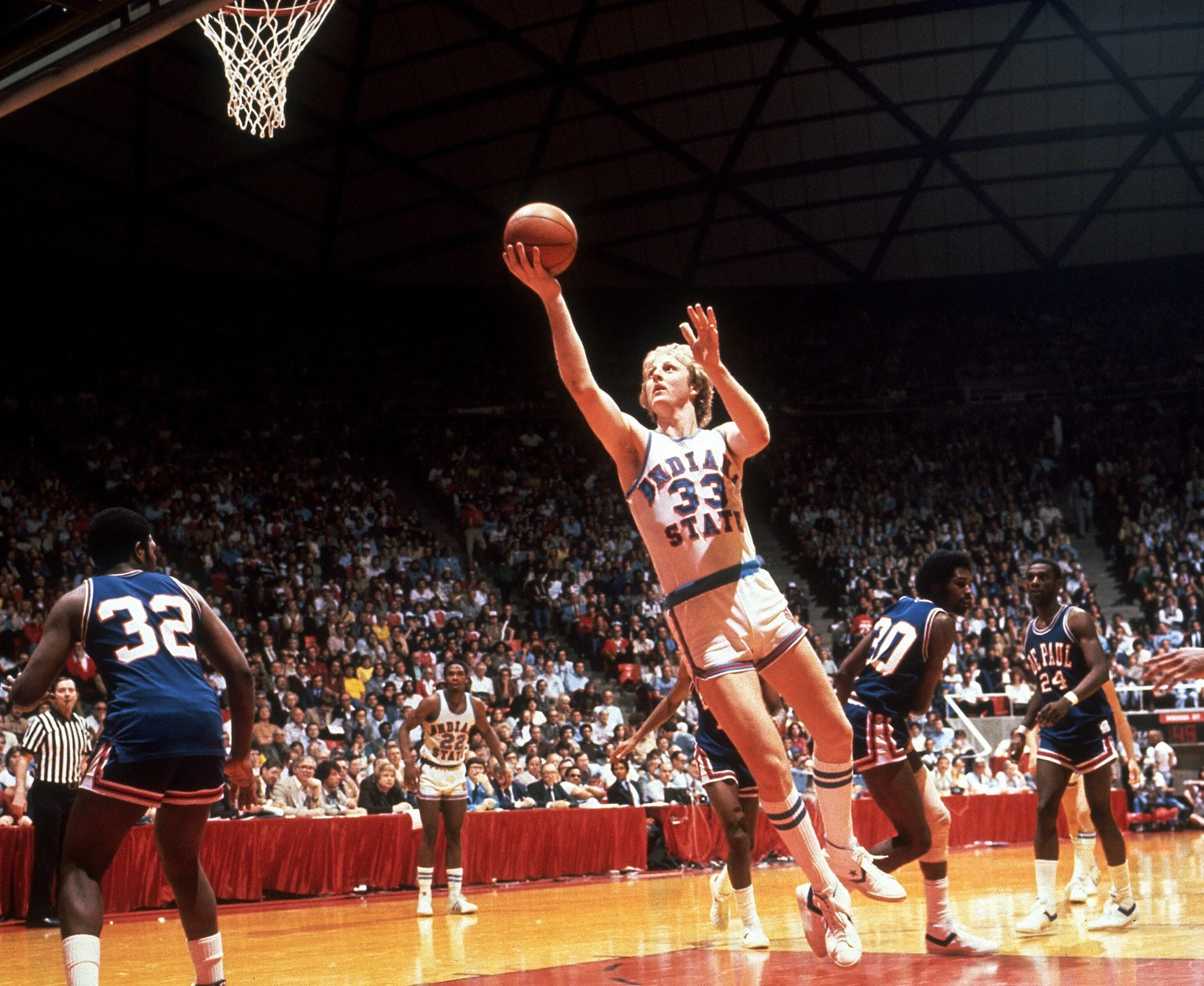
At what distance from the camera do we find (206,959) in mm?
5219

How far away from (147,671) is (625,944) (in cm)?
436

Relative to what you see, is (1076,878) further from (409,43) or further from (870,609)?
(409,43)

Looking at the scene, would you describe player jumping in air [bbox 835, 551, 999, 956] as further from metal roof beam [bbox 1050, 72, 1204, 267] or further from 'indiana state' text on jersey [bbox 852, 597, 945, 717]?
metal roof beam [bbox 1050, 72, 1204, 267]

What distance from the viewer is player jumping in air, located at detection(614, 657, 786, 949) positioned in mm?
8508

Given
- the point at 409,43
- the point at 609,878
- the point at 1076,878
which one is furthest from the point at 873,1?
the point at 1076,878

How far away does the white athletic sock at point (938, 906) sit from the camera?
7195 millimetres

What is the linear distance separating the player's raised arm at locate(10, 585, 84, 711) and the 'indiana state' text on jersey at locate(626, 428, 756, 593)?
2254 millimetres

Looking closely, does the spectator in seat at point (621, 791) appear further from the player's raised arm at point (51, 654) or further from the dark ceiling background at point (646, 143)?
the dark ceiling background at point (646, 143)

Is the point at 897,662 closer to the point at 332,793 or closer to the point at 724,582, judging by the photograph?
the point at 724,582

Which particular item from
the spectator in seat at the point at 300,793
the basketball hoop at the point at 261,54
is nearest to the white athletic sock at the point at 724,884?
the spectator in seat at the point at 300,793

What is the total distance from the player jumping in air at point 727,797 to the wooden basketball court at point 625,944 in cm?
23

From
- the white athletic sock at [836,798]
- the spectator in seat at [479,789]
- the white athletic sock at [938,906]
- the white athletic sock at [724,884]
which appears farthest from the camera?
the spectator in seat at [479,789]

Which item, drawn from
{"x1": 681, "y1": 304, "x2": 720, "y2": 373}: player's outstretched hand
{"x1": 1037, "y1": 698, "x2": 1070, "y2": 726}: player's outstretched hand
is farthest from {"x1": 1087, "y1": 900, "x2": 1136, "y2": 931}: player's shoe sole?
{"x1": 681, "y1": 304, "x2": 720, "y2": 373}: player's outstretched hand

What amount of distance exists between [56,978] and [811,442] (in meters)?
25.1
